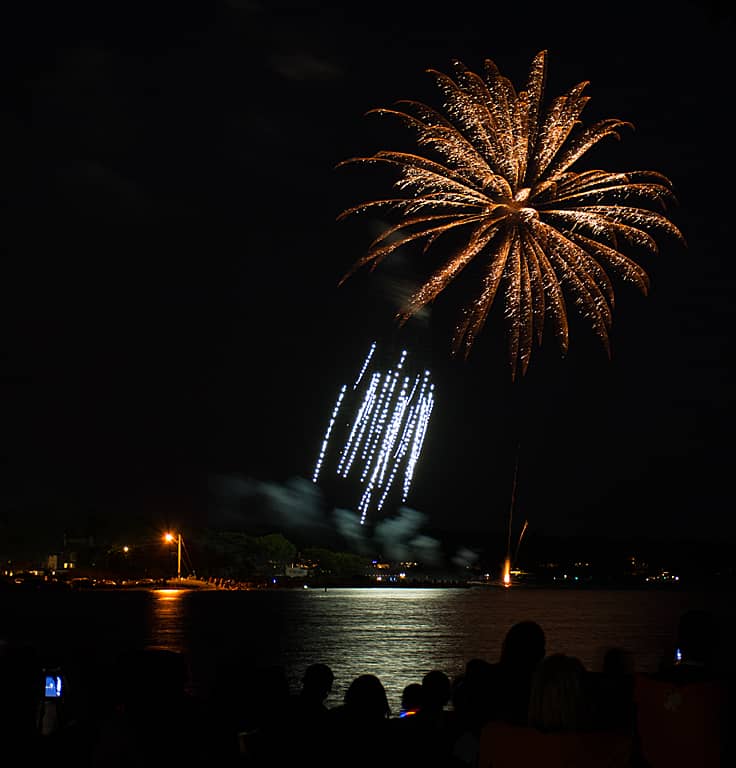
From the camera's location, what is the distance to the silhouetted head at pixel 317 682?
290 inches

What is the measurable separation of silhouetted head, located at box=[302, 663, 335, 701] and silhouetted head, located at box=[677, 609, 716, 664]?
8.63ft

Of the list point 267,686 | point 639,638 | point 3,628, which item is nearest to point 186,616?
point 3,628

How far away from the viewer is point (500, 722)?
177 inches

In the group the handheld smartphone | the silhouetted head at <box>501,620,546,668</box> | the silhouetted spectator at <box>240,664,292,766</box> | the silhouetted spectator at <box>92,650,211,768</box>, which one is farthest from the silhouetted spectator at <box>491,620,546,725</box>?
the handheld smartphone

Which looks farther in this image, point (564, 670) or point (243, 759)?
point (243, 759)

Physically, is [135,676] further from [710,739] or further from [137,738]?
[710,739]

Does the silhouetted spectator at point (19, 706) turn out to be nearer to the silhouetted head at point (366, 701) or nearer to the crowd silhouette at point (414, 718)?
the crowd silhouette at point (414, 718)

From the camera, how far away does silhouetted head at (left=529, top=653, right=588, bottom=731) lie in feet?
14.0

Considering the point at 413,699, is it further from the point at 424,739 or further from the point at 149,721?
the point at 149,721

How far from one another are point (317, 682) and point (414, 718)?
0.80 m

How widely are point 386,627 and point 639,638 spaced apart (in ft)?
89.1

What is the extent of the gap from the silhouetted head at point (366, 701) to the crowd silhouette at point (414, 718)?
0.01 meters

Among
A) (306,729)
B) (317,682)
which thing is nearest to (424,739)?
(306,729)

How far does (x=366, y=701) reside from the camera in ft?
20.0
